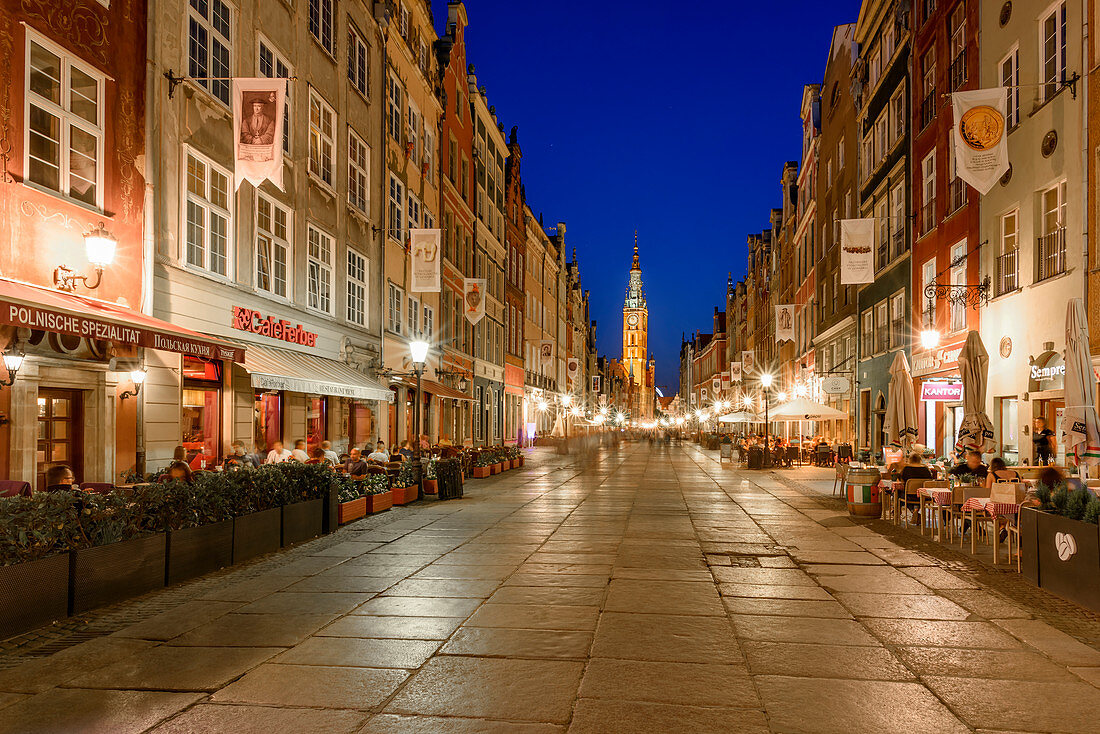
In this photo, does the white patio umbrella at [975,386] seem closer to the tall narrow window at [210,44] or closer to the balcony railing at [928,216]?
the balcony railing at [928,216]

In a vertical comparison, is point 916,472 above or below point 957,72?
below

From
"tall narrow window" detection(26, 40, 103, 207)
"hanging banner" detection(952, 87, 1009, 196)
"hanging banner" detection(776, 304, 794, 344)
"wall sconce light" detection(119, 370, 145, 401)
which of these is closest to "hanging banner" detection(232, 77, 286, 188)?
"tall narrow window" detection(26, 40, 103, 207)

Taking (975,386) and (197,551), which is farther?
(975,386)

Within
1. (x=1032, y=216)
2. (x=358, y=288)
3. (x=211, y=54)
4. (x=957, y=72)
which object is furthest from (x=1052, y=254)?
(x=358, y=288)

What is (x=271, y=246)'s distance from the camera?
19781 millimetres

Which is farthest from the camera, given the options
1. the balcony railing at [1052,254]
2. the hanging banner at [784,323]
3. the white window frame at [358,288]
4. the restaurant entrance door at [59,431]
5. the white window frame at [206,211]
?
the hanging banner at [784,323]

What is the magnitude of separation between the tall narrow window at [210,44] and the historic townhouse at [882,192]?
20.6 metres

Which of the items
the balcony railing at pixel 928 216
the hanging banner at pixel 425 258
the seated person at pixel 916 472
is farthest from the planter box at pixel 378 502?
the balcony railing at pixel 928 216

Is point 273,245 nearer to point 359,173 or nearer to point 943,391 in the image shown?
point 359,173

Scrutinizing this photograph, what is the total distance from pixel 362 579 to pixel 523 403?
159ft

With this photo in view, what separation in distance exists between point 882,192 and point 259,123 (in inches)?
938

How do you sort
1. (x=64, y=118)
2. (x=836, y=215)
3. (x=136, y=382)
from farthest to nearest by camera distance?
(x=836, y=215)
(x=136, y=382)
(x=64, y=118)

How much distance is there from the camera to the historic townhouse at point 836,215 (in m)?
36.2

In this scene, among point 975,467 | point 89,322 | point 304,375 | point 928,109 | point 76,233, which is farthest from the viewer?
point 928,109
